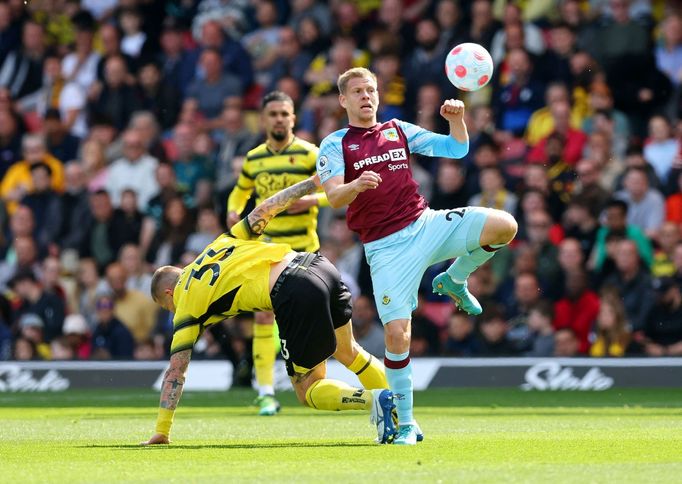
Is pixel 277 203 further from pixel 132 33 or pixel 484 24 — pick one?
pixel 132 33

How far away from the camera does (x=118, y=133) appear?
21875mm

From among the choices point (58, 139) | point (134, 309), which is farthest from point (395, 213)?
point (58, 139)

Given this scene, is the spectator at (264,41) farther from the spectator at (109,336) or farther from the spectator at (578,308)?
the spectator at (578,308)

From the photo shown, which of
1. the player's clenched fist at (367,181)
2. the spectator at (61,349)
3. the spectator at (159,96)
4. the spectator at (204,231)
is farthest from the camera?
the spectator at (159,96)

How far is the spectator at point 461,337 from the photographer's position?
17.1m

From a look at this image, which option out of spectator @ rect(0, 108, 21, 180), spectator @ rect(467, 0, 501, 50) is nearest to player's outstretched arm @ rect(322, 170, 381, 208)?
spectator @ rect(467, 0, 501, 50)

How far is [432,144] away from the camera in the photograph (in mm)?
9914

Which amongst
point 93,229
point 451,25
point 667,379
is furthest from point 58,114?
point 667,379

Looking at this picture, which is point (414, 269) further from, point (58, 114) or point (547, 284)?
point (58, 114)

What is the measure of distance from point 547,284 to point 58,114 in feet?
28.9

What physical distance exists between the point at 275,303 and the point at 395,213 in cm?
102

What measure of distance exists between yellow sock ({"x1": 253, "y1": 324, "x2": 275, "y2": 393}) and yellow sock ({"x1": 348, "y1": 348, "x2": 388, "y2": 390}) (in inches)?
117

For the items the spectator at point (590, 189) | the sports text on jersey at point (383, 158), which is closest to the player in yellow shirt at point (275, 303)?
the sports text on jersey at point (383, 158)

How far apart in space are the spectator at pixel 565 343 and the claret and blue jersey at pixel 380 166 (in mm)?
7044
